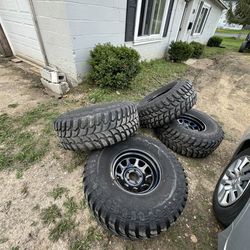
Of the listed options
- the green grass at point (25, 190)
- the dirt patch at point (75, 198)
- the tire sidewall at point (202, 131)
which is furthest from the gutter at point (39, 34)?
the tire sidewall at point (202, 131)

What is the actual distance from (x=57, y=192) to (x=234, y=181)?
77.0 inches

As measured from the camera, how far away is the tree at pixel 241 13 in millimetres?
23375

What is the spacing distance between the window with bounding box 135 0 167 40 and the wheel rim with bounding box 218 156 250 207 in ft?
16.8

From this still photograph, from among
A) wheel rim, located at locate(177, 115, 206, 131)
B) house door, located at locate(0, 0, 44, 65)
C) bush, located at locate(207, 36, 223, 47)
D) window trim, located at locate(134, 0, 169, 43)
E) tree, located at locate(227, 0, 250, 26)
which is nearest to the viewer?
wheel rim, located at locate(177, 115, 206, 131)

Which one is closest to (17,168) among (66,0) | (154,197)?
(154,197)

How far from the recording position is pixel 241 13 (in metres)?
24.4

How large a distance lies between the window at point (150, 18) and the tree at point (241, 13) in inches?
1021

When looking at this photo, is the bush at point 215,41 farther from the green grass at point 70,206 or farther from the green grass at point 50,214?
the green grass at point 50,214

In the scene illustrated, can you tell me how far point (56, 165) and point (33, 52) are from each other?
14.2ft

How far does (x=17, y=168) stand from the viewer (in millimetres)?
2193

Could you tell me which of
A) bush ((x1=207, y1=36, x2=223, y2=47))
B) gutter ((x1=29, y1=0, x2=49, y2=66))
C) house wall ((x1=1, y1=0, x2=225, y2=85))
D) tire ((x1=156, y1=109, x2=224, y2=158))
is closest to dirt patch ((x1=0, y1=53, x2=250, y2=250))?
tire ((x1=156, y1=109, x2=224, y2=158))

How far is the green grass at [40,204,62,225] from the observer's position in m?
1.69

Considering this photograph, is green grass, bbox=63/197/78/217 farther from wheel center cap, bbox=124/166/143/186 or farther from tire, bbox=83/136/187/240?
wheel center cap, bbox=124/166/143/186

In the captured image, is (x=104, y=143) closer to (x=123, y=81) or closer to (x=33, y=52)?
(x=123, y=81)
